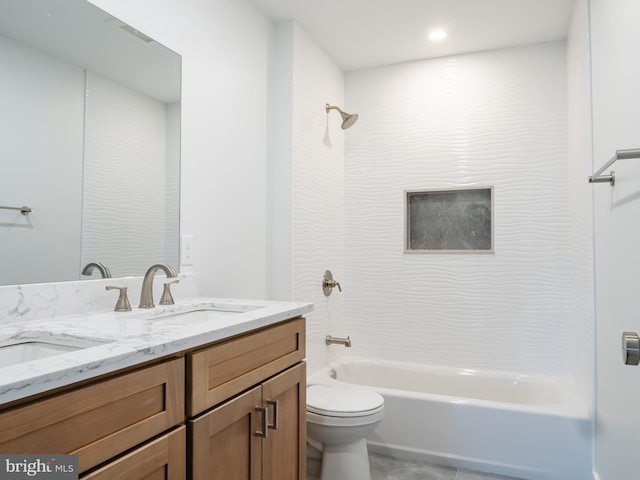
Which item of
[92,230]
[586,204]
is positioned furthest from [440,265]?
[92,230]

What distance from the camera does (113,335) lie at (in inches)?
39.8

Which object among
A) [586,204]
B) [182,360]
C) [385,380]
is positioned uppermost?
[586,204]

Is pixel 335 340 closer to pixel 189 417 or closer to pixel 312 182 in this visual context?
pixel 312 182

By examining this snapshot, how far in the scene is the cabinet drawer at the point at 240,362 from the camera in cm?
104

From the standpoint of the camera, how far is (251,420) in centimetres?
125

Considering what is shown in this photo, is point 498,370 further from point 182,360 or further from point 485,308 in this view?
point 182,360

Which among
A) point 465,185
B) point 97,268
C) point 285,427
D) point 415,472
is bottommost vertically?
point 415,472

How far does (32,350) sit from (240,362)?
1.68 ft

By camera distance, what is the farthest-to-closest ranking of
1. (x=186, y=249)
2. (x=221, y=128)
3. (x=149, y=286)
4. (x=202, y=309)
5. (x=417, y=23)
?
1. (x=417, y=23)
2. (x=221, y=128)
3. (x=186, y=249)
4. (x=202, y=309)
5. (x=149, y=286)

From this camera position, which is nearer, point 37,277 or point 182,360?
point 182,360

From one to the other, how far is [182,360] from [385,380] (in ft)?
7.49

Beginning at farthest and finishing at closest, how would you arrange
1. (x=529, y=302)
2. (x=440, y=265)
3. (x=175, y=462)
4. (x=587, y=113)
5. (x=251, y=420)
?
(x=440, y=265), (x=529, y=302), (x=587, y=113), (x=251, y=420), (x=175, y=462)

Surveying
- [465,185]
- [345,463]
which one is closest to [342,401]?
[345,463]

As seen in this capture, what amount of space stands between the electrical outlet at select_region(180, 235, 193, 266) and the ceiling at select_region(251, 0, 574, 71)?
55.2 inches
